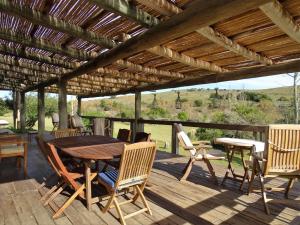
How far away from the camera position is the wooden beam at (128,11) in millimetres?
2236

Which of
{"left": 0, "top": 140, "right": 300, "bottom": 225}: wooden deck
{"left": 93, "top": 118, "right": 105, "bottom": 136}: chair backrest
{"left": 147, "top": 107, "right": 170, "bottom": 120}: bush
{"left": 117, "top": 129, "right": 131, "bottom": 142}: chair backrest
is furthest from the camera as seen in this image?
{"left": 147, "top": 107, "right": 170, "bottom": 120}: bush

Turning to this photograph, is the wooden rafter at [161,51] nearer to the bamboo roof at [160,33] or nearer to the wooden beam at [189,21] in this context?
the bamboo roof at [160,33]

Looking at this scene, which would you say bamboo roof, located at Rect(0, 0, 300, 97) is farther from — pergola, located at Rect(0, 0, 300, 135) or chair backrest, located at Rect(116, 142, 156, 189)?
chair backrest, located at Rect(116, 142, 156, 189)

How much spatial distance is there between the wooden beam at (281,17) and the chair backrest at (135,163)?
5.73ft

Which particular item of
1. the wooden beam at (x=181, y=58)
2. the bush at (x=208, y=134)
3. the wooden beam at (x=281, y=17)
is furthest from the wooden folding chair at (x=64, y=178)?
the bush at (x=208, y=134)

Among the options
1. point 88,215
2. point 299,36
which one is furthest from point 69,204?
point 299,36

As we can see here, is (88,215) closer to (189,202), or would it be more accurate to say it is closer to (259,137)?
(189,202)

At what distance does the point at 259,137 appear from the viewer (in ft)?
16.2

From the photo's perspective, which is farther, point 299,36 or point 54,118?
point 54,118

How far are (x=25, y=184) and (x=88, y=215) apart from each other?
5.69ft

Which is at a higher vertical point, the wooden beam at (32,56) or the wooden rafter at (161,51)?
the wooden beam at (32,56)

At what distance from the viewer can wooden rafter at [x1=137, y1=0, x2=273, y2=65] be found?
7.43 feet

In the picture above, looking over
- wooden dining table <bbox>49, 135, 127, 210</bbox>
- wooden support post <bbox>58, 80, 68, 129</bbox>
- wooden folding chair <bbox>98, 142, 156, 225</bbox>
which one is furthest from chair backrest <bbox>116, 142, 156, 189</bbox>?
wooden support post <bbox>58, 80, 68, 129</bbox>

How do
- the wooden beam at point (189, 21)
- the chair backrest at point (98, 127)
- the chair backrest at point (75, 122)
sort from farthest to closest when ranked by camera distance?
the chair backrest at point (75, 122) < the chair backrest at point (98, 127) < the wooden beam at point (189, 21)
